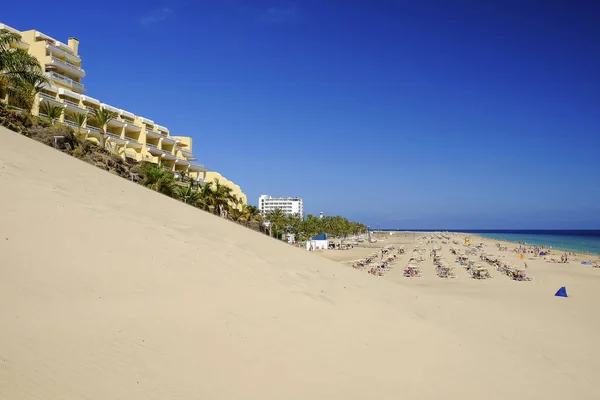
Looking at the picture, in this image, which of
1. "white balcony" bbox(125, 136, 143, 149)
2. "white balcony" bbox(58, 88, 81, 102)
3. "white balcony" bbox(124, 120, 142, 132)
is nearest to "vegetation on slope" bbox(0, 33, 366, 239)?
"white balcony" bbox(58, 88, 81, 102)

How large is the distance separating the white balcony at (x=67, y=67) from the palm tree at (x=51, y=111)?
6393 millimetres

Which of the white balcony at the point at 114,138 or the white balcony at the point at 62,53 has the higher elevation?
the white balcony at the point at 62,53

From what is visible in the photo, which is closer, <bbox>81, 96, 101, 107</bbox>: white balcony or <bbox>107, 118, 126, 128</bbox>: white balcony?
<bbox>81, 96, 101, 107</bbox>: white balcony

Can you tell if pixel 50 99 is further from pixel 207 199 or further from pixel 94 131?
pixel 207 199

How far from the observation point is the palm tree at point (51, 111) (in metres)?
26.5

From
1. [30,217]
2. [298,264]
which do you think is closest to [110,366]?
[30,217]

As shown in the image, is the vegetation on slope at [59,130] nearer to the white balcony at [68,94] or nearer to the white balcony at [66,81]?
the white balcony at [68,94]

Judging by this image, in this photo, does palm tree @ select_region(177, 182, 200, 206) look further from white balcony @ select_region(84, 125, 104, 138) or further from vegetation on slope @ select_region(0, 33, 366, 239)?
white balcony @ select_region(84, 125, 104, 138)

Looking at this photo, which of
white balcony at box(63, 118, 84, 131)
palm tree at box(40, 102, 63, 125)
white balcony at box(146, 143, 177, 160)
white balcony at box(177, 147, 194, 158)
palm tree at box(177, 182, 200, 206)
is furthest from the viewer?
white balcony at box(177, 147, 194, 158)

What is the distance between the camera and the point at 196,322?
566cm

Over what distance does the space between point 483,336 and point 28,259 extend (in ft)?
31.6

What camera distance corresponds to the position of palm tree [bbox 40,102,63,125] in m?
26.5

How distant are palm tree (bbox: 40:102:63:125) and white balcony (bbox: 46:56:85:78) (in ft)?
21.0

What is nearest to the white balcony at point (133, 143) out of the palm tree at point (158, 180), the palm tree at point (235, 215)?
the palm tree at point (158, 180)
